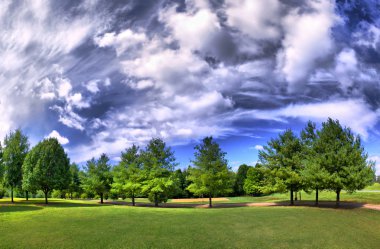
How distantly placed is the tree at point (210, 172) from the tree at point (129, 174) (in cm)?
879

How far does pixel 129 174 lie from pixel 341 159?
32408mm

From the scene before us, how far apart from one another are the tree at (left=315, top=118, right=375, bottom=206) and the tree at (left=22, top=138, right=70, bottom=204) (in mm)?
37968

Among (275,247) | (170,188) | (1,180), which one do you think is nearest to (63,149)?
(1,180)

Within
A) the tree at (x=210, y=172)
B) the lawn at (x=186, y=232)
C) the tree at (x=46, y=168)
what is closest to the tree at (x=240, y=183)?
the tree at (x=210, y=172)

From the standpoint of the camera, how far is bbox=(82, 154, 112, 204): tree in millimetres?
50688

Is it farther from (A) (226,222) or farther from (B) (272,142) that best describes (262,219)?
(B) (272,142)

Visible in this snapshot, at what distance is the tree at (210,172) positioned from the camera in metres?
42.7

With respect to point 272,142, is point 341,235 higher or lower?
lower

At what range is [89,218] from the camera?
922 inches

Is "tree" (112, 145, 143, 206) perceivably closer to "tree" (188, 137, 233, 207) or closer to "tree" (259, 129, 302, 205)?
"tree" (188, 137, 233, 207)

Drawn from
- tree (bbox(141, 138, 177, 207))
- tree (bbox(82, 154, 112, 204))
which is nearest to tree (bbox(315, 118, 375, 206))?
tree (bbox(141, 138, 177, 207))

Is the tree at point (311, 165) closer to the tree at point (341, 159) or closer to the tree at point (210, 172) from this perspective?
the tree at point (341, 159)

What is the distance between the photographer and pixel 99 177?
51156mm

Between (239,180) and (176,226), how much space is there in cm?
7486
